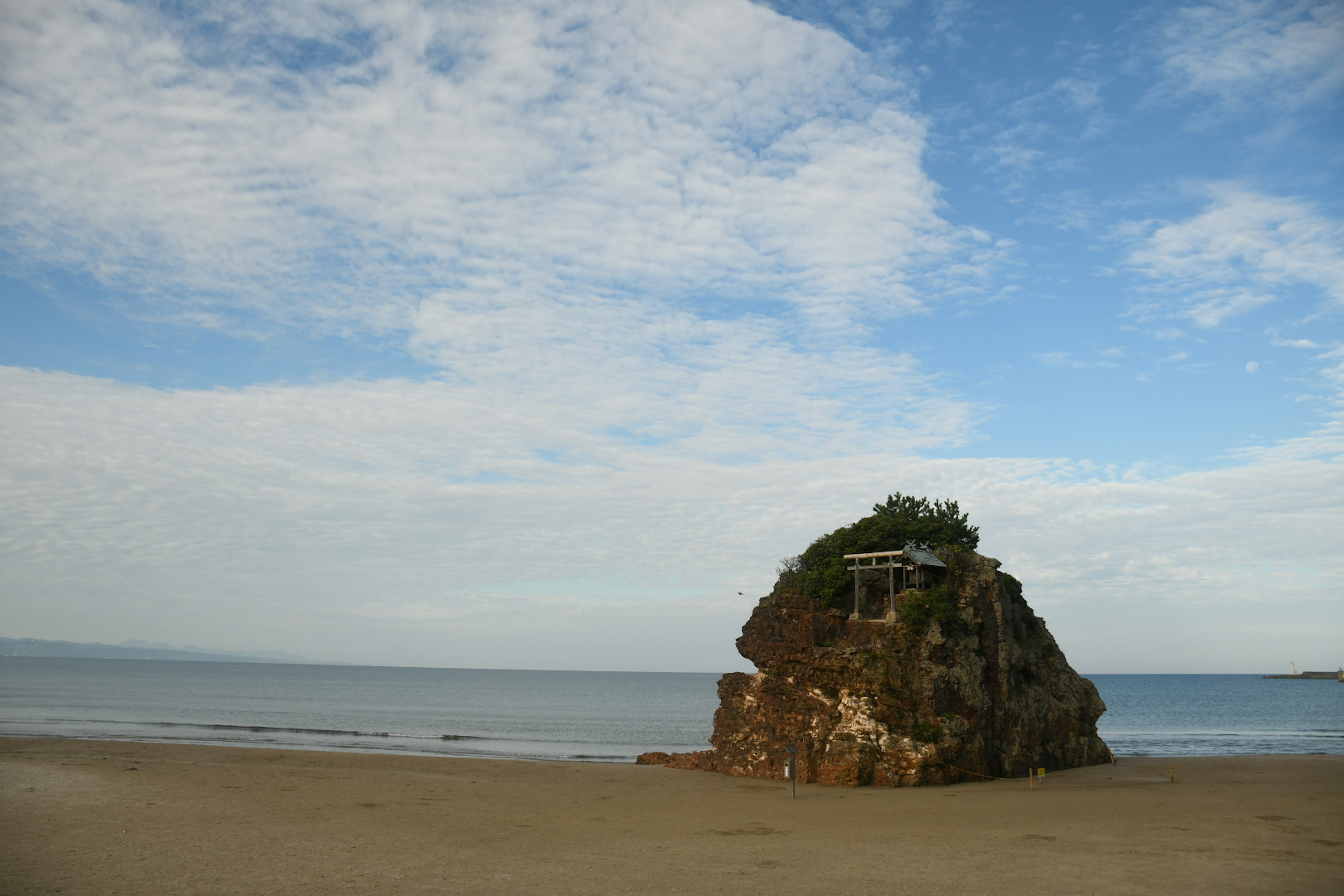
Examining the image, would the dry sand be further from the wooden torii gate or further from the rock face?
the wooden torii gate

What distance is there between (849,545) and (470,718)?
52947mm

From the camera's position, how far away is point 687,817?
73.6 feet

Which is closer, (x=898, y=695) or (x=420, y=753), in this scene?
(x=898, y=695)

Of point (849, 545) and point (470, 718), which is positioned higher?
point (849, 545)

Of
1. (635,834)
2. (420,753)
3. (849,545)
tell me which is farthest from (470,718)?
(635,834)

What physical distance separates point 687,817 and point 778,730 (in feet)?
32.4

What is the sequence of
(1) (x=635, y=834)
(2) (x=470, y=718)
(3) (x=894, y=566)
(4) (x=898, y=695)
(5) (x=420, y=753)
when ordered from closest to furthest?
(1) (x=635, y=834), (4) (x=898, y=695), (3) (x=894, y=566), (5) (x=420, y=753), (2) (x=470, y=718)

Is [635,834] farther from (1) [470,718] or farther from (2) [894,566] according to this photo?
(1) [470,718]

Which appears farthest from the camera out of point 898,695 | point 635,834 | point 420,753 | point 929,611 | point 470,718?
point 470,718

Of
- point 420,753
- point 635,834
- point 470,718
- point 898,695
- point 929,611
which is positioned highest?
point 929,611

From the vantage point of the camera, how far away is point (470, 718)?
7644cm

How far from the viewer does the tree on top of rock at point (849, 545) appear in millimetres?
34156

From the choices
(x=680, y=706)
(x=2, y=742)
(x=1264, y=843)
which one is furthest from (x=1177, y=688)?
(x=2, y=742)

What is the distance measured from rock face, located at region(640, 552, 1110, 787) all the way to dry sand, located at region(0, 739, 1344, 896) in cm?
129
